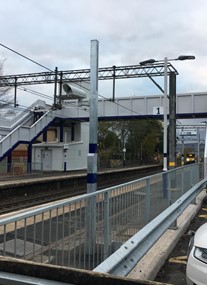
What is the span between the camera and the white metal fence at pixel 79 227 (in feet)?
11.7

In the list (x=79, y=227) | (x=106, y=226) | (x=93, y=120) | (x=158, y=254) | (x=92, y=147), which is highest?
(x=93, y=120)

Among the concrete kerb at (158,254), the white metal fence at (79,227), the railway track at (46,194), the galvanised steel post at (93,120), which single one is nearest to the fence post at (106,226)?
the white metal fence at (79,227)

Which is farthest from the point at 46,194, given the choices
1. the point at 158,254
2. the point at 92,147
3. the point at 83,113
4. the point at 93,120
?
the point at 83,113

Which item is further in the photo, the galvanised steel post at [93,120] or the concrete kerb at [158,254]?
the galvanised steel post at [93,120]

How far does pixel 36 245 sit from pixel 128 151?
2966 inches

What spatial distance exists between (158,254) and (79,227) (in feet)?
8.89

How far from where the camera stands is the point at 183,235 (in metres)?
9.05

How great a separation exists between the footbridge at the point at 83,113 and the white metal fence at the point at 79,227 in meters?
30.1

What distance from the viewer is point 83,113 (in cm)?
4453

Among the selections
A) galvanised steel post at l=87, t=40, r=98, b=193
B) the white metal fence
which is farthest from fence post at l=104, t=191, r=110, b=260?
galvanised steel post at l=87, t=40, r=98, b=193

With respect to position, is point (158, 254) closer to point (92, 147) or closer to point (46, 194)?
point (92, 147)

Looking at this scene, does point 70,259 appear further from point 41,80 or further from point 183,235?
point 41,80

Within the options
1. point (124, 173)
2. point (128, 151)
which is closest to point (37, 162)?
point (124, 173)

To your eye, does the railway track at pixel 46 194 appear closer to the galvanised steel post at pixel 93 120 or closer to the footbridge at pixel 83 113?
the footbridge at pixel 83 113
